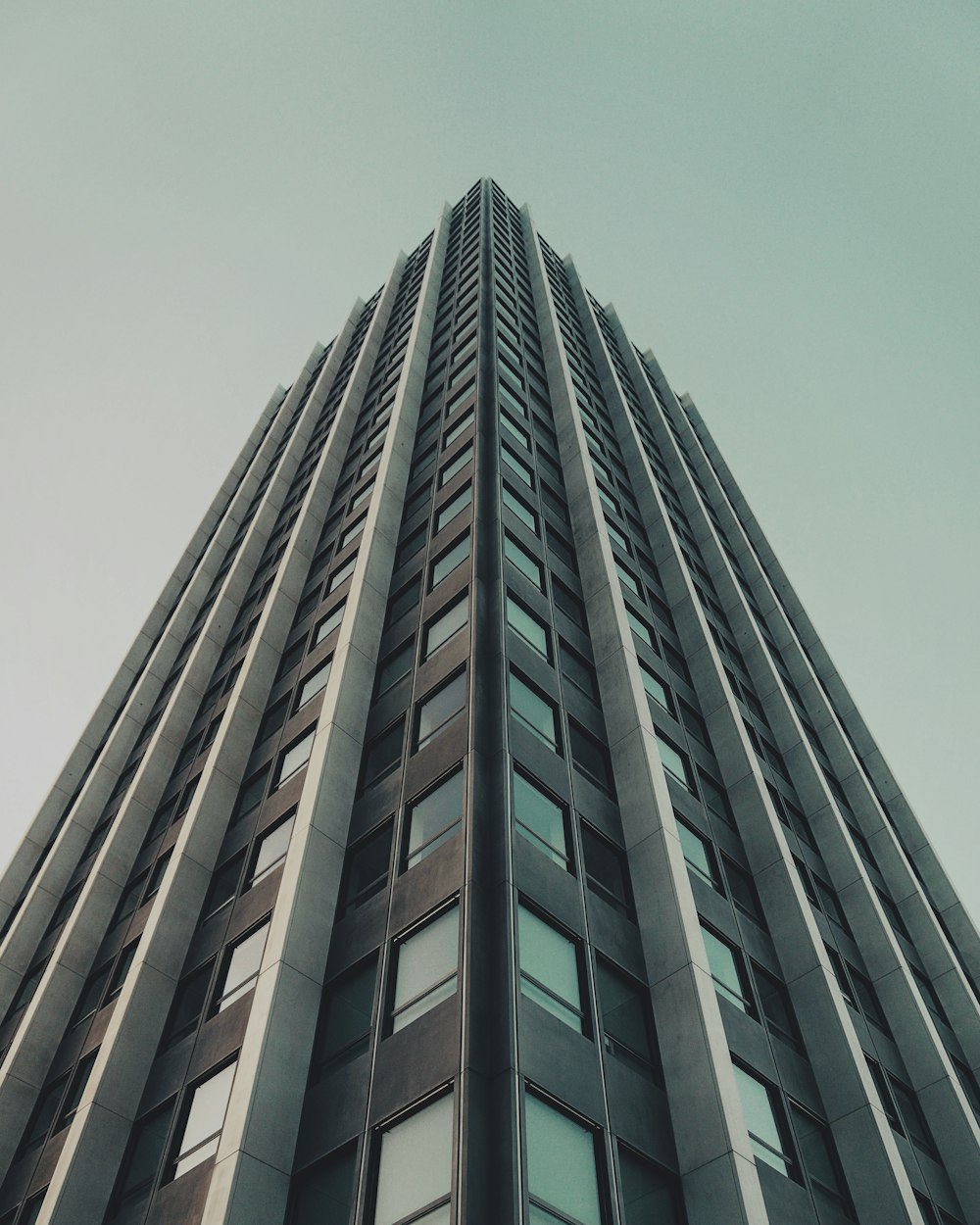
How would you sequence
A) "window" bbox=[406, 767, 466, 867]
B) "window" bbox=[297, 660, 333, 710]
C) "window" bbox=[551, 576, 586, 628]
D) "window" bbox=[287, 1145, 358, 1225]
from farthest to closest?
"window" bbox=[297, 660, 333, 710]
"window" bbox=[551, 576, 586, 628]
"window" bbox=[406, 767, 466, 867]
"window" bbox=[287, 1145, 358, 1225]

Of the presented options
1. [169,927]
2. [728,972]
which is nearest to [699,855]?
[728,972]

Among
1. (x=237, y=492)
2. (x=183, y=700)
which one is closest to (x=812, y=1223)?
(x=183, y=700)

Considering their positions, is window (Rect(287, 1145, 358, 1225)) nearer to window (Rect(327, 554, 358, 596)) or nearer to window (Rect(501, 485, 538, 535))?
window (Rect(501, 485, 538, 535))

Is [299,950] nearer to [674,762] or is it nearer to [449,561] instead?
[674,762]

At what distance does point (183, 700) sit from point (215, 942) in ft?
51.8

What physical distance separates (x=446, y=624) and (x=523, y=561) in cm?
429

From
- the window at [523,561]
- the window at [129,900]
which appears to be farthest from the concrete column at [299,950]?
the window at [129,900]

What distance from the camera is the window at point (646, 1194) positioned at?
15.1m

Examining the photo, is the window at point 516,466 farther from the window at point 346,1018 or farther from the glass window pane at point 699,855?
the window at point 346,1018

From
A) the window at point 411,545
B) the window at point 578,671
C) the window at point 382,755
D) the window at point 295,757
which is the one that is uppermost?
the window at point 411,545

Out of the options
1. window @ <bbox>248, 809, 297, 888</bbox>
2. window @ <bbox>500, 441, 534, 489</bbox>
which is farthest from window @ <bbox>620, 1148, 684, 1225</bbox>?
window @ <bbox>500, 441, 534, 489</bbox>

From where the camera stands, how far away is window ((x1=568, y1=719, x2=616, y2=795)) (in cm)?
2344

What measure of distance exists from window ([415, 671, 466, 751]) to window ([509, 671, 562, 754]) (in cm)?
119

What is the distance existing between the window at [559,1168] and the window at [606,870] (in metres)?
5.49
